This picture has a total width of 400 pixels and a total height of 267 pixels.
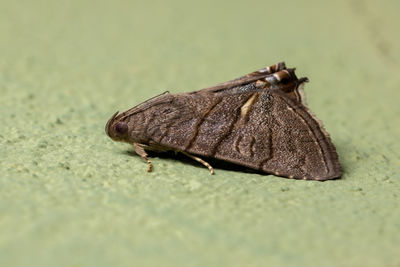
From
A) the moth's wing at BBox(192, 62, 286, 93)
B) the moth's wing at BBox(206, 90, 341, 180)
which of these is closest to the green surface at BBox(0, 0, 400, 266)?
the moth's wing at BBox(206, 90, 341, 180)

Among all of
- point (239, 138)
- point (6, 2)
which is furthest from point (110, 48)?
point (239, 138)

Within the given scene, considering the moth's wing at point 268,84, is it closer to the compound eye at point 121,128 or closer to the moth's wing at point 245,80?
the moth's wing at point 245,80

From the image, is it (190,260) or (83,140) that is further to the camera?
(83,140)

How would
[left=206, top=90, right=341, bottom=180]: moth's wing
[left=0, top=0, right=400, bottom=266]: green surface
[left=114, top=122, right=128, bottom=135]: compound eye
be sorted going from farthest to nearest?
[left=114, top=122, right=128, bottom=135]: compound eye < [left=206, top=90, right=341, bottom=180]: moth's wing < [left=0, top=0, right=400, bottom=266]: green surface

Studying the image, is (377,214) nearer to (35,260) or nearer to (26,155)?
(35,260)

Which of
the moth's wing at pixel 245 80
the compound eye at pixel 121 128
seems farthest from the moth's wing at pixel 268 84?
the compound eye at pixel 121 128

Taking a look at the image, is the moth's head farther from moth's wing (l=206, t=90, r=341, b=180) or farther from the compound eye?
moth's wing (l=206, t=90, r=341, b=180)
